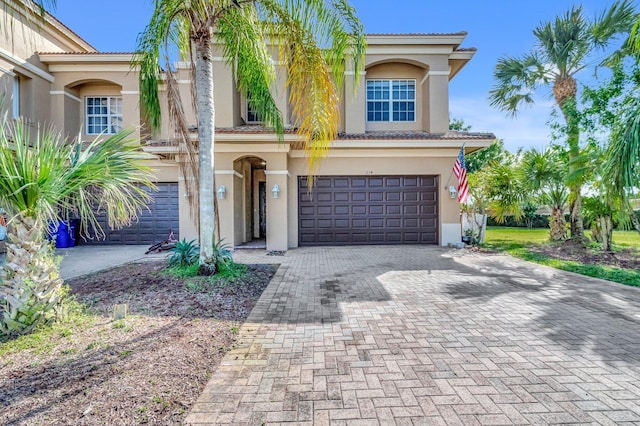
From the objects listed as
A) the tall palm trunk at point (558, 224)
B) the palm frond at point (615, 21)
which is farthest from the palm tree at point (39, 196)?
the palm frond at point (615, 21)

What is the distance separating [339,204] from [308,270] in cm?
510

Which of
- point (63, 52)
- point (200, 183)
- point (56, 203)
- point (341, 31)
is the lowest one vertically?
point (56, 203)

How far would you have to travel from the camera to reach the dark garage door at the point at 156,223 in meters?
14.1

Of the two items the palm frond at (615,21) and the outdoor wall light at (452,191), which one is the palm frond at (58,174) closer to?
the outdoor wall light at (452,191)

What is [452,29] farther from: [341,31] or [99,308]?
[99,308]

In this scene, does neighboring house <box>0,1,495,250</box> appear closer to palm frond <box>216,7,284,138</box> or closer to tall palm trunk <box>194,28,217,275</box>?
palm frond <box>216,7,284,138</box>

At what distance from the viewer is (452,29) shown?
13578mm

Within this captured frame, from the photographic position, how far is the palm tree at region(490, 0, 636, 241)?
11008mm

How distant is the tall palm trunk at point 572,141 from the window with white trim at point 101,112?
1999 cm

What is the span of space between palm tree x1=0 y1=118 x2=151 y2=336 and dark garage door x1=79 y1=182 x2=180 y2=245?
34.0 ft

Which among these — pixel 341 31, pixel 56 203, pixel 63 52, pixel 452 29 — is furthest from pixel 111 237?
pixel 452 29

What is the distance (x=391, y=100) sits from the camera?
46.9 feet

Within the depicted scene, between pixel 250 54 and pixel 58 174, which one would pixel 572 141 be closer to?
pixel 250 54

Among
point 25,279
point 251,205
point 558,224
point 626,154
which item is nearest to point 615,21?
point 558,224
